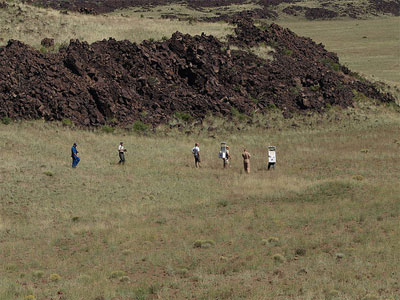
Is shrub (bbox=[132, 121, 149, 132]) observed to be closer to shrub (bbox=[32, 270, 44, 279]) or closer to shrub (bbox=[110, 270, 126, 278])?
shrub (bbox=[32, 270, 44, 279])

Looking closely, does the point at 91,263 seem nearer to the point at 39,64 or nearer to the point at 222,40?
the point at 39,64

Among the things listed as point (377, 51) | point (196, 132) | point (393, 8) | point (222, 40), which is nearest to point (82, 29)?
point (222, 40)

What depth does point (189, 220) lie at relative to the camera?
2252cm

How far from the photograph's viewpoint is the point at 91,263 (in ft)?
57.5

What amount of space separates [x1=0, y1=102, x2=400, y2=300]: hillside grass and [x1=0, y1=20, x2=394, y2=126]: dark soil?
3.94 meters

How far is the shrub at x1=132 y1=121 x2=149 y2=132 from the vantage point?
43.8 metres

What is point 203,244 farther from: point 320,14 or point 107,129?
point 320,14

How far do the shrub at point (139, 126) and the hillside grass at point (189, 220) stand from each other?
2105mm

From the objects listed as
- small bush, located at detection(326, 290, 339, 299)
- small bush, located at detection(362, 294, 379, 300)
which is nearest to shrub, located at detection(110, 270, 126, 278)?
small bush, located at detection(326, 290, 339, 299)

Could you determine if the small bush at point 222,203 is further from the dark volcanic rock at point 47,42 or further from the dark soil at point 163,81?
the dark volcanic rock at point 47,42

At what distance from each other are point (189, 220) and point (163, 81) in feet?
97.3

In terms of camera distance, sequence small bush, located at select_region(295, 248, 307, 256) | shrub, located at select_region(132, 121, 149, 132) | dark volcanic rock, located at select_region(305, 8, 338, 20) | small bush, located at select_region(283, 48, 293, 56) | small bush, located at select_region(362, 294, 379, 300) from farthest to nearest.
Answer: dark volcanic rock, located at select_region(305, 8, 338, 20) → small bush, located at select_region(283, 48, 293, 56) → shrub, located at select_region(132, 121, 149, 132) → small bush, located at select_region(295, 248, 307, 256) → small bush, located at select_region(362, 294, 379, 300)

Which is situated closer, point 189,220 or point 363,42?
point 189,220

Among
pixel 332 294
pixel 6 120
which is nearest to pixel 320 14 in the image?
pixel 6 120
